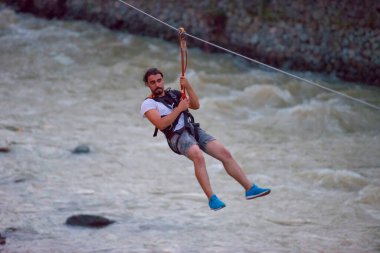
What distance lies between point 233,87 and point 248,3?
2.38 meters

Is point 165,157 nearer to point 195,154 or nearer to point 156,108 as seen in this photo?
point 156,108

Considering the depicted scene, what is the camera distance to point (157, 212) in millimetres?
11609

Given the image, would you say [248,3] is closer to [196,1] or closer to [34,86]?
[196,1]

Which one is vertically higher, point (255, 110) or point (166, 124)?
point (166, 124)

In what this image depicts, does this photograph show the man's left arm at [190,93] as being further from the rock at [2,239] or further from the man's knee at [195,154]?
the rock at [2,239]

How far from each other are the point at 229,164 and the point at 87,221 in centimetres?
450

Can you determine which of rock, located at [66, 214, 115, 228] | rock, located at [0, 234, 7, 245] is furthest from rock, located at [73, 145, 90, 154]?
rock, located at [0, 234, 7, 245]

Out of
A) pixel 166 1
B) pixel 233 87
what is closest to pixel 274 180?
pixel 233 87

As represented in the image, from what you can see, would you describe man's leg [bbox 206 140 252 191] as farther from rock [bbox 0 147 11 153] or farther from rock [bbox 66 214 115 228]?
rock [bbox 0 147 11 153]

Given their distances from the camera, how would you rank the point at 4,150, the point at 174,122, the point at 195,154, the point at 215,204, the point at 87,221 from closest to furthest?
the point at 215,204
the point at 195,154
the point at 174,122
the point at 87,221
the point at 4,150

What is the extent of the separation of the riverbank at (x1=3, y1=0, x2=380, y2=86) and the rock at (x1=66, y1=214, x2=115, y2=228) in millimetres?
7386

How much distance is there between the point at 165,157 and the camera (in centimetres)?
1402

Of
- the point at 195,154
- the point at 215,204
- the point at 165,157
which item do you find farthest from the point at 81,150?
the point at 215,204

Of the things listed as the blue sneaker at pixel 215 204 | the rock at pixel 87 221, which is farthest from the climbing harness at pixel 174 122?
the rock at pixel 87 221
